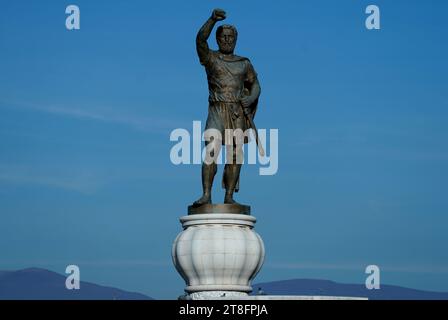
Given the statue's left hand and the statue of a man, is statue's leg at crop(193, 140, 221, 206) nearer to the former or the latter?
the statue of a man

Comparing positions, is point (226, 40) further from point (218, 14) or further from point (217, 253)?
point (217, 253)

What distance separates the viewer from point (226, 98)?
3819 cm

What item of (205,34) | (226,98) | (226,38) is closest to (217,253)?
(226,98)

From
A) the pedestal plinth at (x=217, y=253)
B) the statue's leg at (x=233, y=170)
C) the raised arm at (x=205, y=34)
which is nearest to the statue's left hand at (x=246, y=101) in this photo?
the statue's leg at (x=233, y=170)

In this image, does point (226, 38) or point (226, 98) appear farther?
point (226, 38)

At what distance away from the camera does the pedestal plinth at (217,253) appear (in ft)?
121

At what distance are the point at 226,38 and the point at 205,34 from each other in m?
0.92

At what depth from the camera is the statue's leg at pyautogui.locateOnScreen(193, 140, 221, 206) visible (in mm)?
37875

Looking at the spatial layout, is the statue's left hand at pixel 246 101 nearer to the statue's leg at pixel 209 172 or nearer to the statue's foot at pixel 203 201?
the statue's leg at pixel 209 172

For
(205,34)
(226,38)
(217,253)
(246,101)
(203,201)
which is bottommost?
(217,253)
